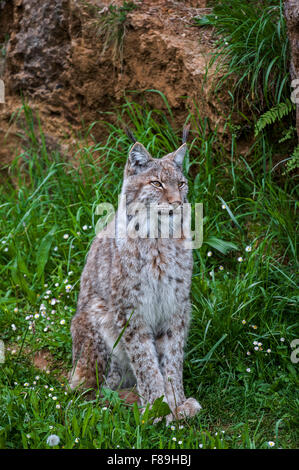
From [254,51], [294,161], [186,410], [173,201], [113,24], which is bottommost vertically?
[186,410]

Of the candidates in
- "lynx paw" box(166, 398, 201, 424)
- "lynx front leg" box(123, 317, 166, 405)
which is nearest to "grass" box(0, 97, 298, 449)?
"lynx paw" box(166, 398, 201, 424)

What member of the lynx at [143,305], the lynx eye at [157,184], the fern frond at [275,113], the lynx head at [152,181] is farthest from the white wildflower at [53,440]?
the fern frond at [275,113]

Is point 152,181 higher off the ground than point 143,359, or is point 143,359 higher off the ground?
point 152,181

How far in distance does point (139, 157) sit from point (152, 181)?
201mm

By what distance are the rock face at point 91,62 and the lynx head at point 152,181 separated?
166 cm

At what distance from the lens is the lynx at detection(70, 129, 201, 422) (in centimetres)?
416

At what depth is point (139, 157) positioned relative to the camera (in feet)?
13.9

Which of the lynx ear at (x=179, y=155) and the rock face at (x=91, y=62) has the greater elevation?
the rock face at (x=91, y=62)

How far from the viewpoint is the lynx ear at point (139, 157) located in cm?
421

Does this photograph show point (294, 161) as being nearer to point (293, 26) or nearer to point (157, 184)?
point (293, 26)

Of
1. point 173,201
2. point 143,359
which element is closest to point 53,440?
point 143,359

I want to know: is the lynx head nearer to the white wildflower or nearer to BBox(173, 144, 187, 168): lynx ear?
BBox(173, 144, 187, 168): lynx ear

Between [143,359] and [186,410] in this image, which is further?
[143,359]

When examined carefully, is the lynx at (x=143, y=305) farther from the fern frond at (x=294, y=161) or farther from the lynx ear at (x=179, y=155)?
the fern frond at (x=294, y=161)
